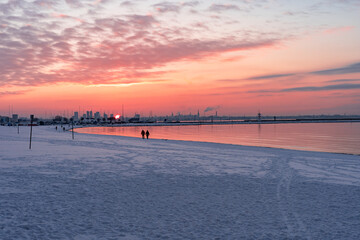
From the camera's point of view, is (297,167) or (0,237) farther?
(297,167)

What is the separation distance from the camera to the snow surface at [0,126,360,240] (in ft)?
25.5

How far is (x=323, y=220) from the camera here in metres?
8.68

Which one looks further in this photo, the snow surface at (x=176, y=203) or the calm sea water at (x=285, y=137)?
the calm sea water at (x=285, y=137)

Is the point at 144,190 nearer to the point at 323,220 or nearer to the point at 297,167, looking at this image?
the point at 323,220

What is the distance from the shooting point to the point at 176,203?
34.3 ft

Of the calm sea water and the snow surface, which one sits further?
the calm sea water

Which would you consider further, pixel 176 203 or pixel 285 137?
pixel 285 137

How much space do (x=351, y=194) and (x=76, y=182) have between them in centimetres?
1219

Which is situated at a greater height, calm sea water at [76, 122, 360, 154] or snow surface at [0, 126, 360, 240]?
snow surface at [0, 126, 360, 240]

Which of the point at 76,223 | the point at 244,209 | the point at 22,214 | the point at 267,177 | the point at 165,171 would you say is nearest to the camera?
the point at 76,223

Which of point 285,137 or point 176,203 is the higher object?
point 176,203

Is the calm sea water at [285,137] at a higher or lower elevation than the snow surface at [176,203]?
lower

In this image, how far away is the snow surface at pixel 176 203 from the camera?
25.5ft

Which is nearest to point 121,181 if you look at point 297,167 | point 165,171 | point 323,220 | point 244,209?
point 165,171
